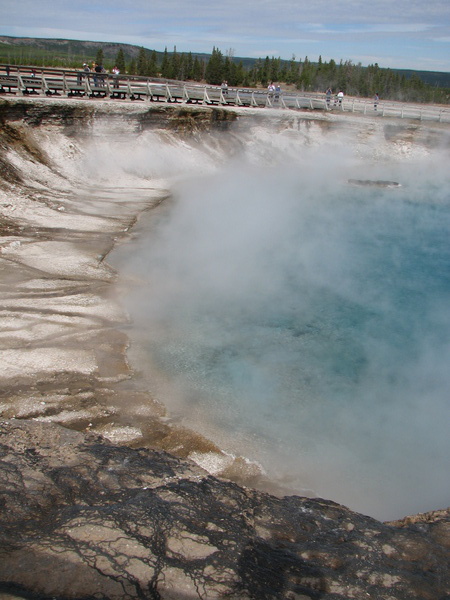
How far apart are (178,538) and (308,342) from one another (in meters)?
6.84

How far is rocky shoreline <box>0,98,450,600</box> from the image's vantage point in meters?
4.40

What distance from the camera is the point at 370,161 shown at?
33.1 meters

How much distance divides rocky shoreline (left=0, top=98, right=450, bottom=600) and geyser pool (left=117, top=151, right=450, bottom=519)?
1.04m

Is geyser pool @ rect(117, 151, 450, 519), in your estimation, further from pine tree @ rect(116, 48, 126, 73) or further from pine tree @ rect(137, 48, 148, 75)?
pine tree @ rect(137, 48, 148, 75)

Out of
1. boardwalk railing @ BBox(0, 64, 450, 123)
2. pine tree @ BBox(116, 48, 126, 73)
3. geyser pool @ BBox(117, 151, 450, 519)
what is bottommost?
geyser pool @ BBox(117, 151, 450, 519)

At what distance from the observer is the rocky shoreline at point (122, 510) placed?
4.40 m

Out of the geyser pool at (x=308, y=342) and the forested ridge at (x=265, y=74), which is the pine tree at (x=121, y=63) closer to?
the forested ridge at (x=265, y=74)

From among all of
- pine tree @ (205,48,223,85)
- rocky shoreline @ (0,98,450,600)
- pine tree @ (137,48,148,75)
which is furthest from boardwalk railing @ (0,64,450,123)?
pine tree @ (137,48,148,75)

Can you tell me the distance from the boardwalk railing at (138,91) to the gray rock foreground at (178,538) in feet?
65.5

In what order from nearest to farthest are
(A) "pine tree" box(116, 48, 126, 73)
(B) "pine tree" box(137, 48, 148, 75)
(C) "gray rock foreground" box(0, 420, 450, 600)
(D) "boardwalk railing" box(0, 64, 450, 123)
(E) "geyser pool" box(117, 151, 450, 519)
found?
(C) "gray rock foreground" box(0, 420, 450, 600), (E) "geyser pool" box(117, 151, 450, 519), (D) "boardwalk railing" box(0, 64, 450, 123), (A) "pine tree" box(116, 48, 126, 73), (B) "pine tree" box(137, 48, 148, 75)

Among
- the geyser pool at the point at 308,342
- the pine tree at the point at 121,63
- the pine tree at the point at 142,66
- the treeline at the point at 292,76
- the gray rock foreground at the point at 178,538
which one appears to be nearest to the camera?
the gray rock foreground at the point at 178,538

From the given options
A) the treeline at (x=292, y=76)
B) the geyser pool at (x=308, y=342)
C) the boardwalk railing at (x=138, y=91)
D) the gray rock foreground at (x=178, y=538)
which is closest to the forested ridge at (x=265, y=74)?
the treeline at (x=292, y=76)

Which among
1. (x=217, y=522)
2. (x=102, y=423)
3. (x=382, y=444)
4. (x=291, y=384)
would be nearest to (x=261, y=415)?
(x=291, y=384)

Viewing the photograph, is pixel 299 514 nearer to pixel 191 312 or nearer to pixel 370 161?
pixel 191 312
